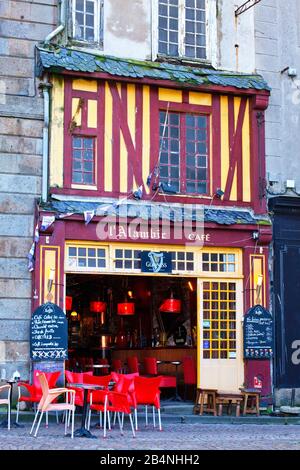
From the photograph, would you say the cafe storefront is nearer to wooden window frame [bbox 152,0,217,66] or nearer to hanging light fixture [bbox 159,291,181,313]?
hanging light fixture [bbox 159,291,181,313]

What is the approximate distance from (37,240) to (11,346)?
1946mm

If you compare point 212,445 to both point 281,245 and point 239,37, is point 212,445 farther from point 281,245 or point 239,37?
point 239,37

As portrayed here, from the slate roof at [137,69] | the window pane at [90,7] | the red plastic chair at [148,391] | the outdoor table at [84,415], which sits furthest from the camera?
the window pane at [90,7]

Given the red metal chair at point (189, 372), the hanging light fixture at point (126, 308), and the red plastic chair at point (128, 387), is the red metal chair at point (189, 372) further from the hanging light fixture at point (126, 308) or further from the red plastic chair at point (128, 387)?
the red plastic chair at point (128, 387)

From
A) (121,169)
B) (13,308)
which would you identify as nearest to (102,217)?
(121,169)

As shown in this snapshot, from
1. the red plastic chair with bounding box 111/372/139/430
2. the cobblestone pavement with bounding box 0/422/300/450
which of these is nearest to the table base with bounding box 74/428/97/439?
the cobblestone pavement with bounding box 0/422/300/450

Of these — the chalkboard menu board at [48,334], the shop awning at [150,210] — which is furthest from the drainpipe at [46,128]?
the chalkboard menu board at [48,334]

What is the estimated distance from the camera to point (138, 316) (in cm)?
2198

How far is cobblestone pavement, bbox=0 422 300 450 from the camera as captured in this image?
12375 millimetres

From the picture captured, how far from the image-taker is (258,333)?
17891mm

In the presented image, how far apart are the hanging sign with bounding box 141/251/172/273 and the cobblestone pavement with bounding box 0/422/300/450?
3057 mm

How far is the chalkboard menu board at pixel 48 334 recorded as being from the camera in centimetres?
1633

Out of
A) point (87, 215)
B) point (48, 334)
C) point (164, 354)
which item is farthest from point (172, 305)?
point (48, 334)

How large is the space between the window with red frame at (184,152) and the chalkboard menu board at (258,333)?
2.61 m
